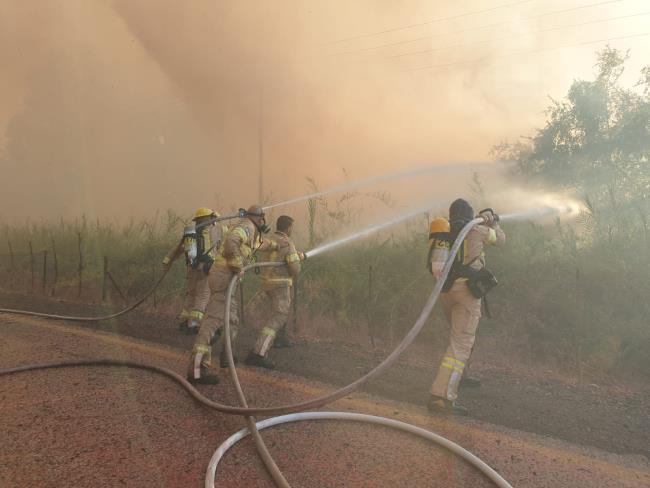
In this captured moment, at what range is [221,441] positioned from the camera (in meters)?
2.97

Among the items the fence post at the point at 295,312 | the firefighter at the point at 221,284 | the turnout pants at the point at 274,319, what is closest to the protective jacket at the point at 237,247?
the firefighter at the point at 221,284

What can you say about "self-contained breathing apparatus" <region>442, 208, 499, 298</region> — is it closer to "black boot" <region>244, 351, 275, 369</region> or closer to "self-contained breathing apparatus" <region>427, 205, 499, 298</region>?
"self-contained breathing apparatus" <region>427, 205, 499, 298</region>

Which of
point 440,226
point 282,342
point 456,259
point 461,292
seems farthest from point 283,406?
point 282,342

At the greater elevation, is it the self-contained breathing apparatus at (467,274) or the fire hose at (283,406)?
the self-contained breathing apparatus at (467,274)

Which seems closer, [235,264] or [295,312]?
[235,264]

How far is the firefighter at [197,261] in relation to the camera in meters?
6.45

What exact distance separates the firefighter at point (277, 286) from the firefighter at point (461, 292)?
5.72ft

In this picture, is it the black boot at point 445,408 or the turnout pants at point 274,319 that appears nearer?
the black boot at point 445,408

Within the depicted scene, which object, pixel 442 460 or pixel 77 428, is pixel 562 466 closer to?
pixel 442 460

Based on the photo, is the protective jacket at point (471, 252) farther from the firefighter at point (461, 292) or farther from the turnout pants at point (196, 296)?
the turnout pants at point (196, 296)

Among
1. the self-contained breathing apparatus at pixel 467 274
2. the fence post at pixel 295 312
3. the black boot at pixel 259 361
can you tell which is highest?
the self-contained breathing apparatus at pixel 467 274

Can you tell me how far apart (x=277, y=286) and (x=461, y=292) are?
2.10 m

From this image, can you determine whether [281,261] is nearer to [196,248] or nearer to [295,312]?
[295,312]

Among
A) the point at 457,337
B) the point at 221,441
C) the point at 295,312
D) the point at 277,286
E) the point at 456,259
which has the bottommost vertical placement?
the point at 221,441
